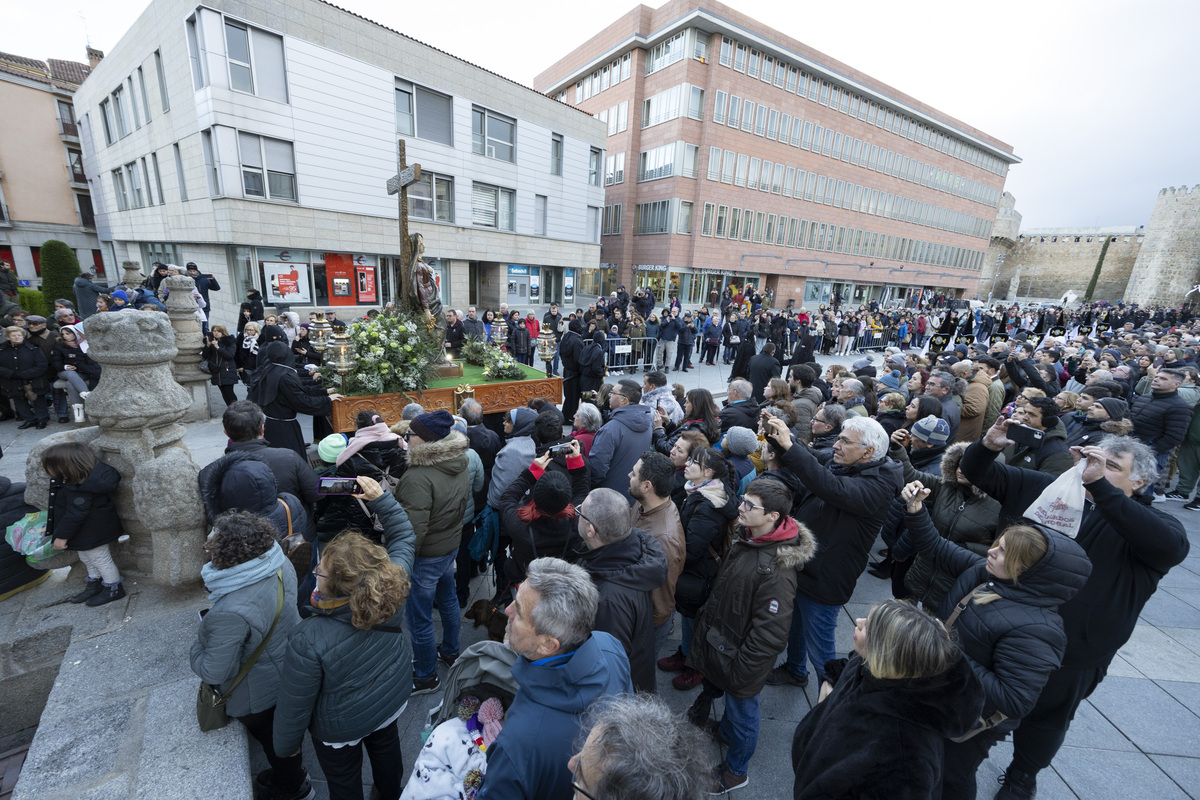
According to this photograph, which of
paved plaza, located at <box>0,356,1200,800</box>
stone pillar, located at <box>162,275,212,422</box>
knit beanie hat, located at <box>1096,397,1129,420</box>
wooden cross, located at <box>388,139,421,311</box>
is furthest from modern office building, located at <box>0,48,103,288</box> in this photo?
knit beanie hat, located at <box>1096,397,1129,420</box>

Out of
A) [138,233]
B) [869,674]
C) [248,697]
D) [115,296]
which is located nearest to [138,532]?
[248,697]

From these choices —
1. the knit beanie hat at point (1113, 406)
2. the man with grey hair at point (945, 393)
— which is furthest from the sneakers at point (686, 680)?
the knit beanie hat at point (1113, 406)

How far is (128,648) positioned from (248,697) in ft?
3.51

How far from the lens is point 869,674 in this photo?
1763mm

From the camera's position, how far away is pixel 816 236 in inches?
1337

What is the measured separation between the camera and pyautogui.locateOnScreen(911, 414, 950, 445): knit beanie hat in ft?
14.2

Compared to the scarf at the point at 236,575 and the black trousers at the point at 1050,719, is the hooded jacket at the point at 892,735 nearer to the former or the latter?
the black trousers at the point at 1050,719

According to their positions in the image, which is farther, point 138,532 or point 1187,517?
point 1187,517

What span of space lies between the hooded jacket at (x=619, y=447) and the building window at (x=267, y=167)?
52.2 feet

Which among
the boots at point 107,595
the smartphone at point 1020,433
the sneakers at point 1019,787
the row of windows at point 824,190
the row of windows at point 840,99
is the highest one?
the row of windows at point 840,99

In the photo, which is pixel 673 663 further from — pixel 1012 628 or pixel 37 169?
pixel 37 169

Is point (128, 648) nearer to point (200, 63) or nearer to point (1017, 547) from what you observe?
point (1017, 547)

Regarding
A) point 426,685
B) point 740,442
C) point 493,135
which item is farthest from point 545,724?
point 493,135

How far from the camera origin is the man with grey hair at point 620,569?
2.36 meters
